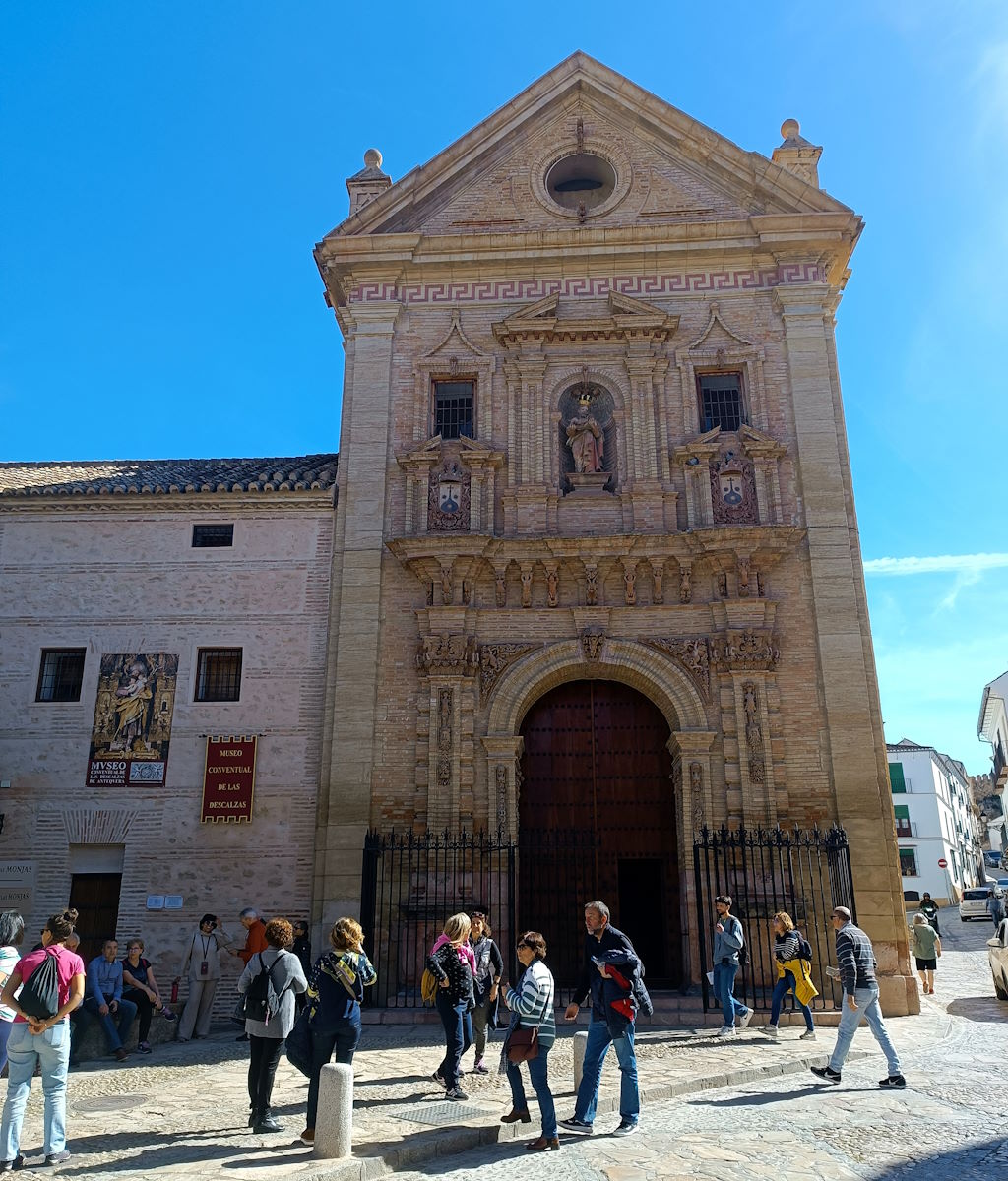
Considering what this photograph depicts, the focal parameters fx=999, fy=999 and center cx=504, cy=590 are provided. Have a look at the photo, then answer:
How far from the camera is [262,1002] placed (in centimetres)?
755

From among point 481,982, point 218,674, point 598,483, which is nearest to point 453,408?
point 598,483

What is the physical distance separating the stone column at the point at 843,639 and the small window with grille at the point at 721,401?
38.5 inches

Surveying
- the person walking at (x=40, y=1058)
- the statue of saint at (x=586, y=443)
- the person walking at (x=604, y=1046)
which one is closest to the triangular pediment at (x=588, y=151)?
the statue of saint at (x=586, y=443)

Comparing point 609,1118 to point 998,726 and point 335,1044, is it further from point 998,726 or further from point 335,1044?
point 998,726

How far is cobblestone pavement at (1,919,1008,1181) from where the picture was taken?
6621 mm

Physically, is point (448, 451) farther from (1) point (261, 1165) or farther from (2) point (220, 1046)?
(1) point (261, 1165)

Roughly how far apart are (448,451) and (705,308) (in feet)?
18.0

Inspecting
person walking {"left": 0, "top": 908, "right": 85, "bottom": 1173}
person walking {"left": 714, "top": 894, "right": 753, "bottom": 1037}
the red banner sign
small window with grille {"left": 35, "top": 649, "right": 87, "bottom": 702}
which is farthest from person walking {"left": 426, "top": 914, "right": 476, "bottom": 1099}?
small window with grille {"left": 35, "top": 649, "right": 87, "bottom": 702}

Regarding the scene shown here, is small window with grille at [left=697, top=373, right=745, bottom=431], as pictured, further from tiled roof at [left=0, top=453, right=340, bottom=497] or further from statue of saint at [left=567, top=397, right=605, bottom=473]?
tiled roof at [left=0, top=453, right=340, bottom=497]

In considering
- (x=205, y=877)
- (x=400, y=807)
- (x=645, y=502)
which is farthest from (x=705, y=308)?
(x=205, y=877)

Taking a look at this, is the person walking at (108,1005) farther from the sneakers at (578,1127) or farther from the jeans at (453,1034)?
the sneakers at (578,1127)

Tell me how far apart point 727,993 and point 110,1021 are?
7179mm

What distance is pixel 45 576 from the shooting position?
17.3 meters

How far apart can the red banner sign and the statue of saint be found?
7.24 meters
